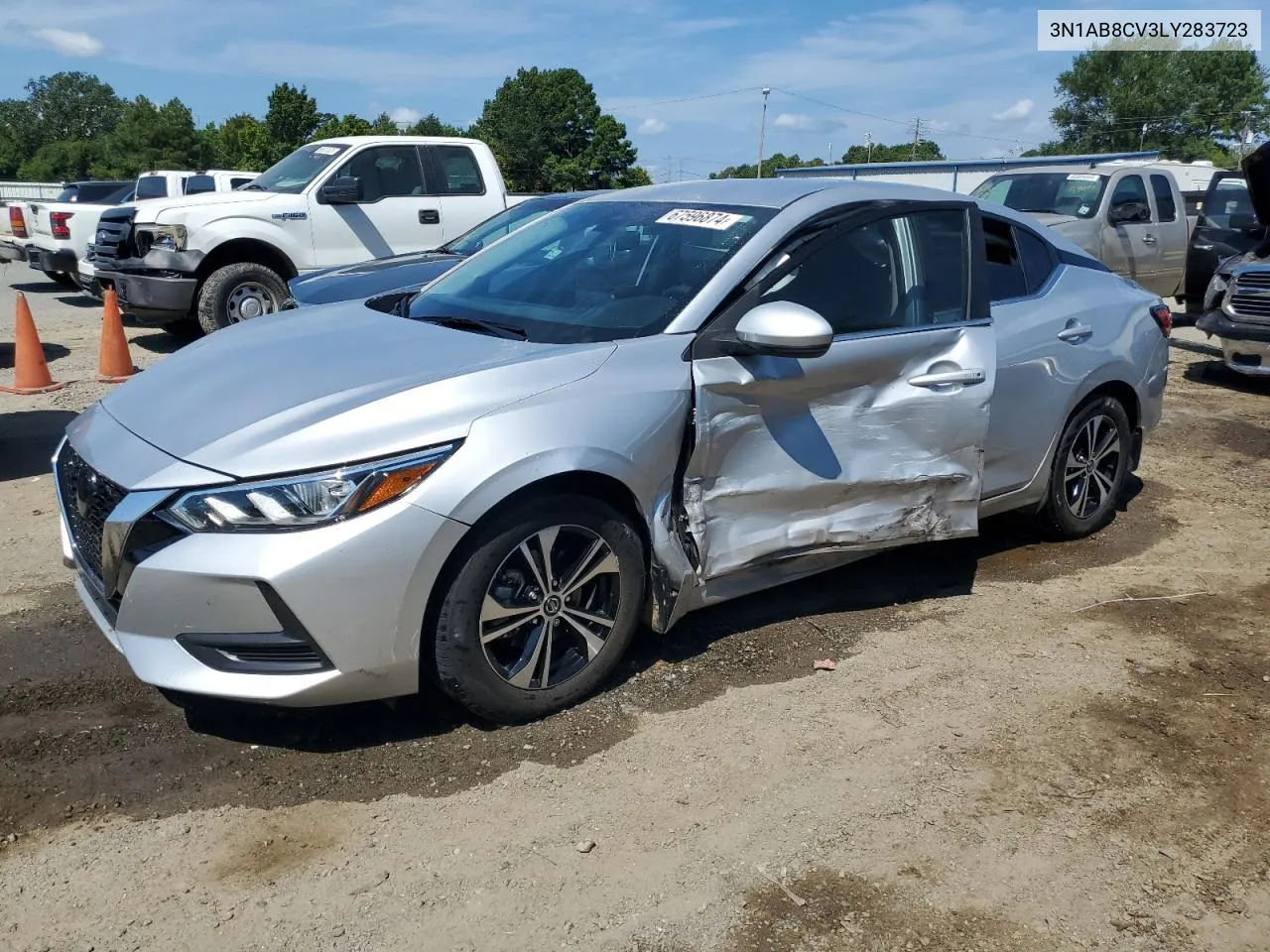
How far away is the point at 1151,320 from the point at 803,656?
2.89 m

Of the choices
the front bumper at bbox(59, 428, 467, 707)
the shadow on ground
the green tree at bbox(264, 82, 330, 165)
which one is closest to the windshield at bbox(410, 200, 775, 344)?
the front bumper at bbox(59, 428, 467, 707)

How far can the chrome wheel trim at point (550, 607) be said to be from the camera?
10.8 ft

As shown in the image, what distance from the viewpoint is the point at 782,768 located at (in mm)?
3301

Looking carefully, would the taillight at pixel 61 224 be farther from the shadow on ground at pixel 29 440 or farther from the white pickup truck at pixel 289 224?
the shadow on ground at pixel 29 440

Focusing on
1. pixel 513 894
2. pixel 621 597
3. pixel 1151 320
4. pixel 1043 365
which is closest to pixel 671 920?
pixel 513 894

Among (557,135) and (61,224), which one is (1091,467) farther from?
(557,135)

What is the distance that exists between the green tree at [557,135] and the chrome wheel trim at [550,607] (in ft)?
282

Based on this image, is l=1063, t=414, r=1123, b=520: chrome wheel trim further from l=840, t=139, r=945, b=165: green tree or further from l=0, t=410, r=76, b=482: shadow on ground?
l=840, t=139, r=945, b=165: green tree

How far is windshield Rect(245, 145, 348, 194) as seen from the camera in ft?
33.7

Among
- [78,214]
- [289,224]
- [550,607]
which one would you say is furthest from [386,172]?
[550,607]

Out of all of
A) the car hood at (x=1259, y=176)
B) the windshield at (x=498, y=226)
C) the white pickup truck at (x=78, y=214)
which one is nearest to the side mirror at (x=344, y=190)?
the windshield at (x=498, y=226)

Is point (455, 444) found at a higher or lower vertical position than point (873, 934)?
higher

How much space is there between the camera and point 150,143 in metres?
74.5

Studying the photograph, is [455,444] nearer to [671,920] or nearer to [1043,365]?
[671,920]
